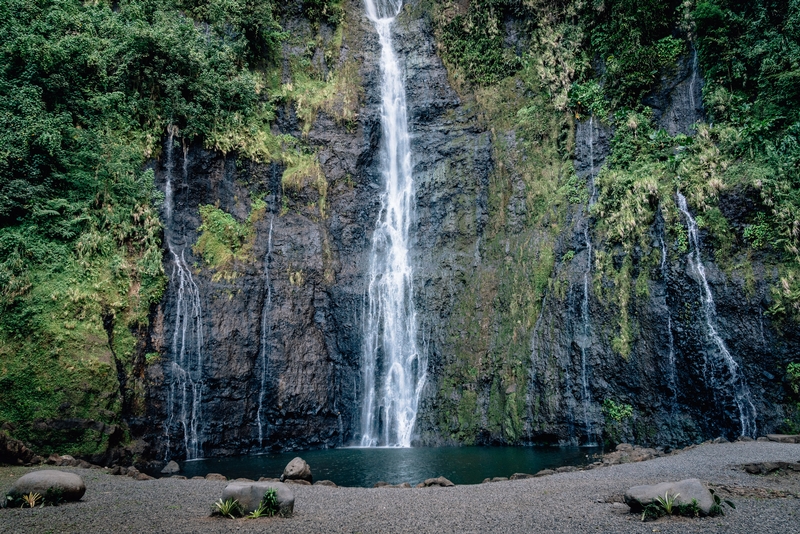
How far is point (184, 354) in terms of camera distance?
1888 cm

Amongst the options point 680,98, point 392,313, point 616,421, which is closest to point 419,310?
point 392,313

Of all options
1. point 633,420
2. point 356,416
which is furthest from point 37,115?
point 633,420

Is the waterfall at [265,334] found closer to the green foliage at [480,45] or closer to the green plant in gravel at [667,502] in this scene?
the green foliage at [480,45]

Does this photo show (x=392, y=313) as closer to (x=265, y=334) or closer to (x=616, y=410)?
(x=265, y=334)

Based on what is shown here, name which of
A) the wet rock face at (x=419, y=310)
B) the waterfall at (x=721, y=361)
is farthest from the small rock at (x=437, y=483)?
the waterfall at (x=721, y=361)

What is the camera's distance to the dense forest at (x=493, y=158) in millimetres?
15625

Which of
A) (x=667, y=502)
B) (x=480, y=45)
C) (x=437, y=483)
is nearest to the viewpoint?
(x=667, y=502)

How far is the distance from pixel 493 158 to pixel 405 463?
14464mm

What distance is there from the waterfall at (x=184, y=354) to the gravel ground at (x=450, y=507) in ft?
20.7

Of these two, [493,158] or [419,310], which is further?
[493,158]

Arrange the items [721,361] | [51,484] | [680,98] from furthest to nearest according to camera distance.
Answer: [680,98]
[721,361]
[51,484]

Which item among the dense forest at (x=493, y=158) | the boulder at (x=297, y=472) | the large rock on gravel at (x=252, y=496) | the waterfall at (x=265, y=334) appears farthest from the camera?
the waterfall at (x=265, y=334)

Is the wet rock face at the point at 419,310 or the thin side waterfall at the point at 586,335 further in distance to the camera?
the thin side waterfall at the point at 586,335

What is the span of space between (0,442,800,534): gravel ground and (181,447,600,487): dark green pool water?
7.41 feet
